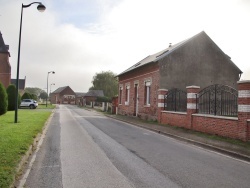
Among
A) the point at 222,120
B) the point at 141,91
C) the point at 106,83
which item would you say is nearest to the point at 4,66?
the point at 141,91

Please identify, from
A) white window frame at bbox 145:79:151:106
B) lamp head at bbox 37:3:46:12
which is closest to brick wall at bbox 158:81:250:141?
white window frame at bbox 145:79:151:106

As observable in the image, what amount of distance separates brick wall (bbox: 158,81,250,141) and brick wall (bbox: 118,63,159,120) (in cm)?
477

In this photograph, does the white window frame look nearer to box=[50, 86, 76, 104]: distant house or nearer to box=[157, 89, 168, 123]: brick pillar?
box=[157, 89, 168, 123]: brick pillar

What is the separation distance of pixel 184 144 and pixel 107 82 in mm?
100803

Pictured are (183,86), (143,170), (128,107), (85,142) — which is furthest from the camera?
(128,107)

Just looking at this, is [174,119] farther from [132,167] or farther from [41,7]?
[132,167]

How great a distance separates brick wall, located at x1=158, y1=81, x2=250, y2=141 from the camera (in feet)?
37.1

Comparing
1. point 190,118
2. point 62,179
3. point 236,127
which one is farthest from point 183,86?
point 62,179

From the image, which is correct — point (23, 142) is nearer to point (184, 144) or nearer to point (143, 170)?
point (143, 170)

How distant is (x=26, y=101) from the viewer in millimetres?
48812

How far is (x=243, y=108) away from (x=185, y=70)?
39.4 feet

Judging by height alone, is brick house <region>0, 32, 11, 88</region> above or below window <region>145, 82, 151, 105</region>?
above

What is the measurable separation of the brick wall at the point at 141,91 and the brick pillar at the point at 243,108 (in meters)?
10.8

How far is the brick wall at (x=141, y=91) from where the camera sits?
2283 centimetres
